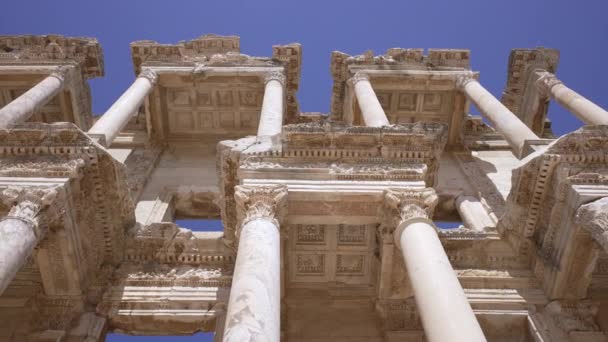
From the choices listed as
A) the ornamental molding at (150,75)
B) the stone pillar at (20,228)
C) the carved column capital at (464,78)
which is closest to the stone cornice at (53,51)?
the ornamental molding at (150,75)

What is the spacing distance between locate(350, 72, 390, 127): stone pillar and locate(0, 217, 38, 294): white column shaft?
8570 mm

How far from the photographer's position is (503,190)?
17.2m

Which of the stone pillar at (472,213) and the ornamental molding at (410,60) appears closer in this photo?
the stone pillar at (472,213)

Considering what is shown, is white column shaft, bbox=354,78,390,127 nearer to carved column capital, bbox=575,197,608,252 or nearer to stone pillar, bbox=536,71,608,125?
carved column capital, bbox=575,197,608,252

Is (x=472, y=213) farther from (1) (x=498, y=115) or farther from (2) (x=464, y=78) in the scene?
(2) (x=464, y=78)

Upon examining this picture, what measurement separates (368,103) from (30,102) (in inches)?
391

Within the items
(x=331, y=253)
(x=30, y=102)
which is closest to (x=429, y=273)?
(x=331, y=253)

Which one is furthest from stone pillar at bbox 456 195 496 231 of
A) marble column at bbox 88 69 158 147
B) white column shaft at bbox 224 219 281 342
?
→ marble column at bbox 88 69 158 147

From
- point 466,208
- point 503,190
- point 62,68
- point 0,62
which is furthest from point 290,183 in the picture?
point 0,62

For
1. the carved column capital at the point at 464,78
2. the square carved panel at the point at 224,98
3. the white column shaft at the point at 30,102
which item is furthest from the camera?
the square carved panel at the point at 224,98

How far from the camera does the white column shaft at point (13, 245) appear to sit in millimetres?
8484

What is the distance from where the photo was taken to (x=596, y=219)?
9.55 m

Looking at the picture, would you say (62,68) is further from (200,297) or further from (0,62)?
(200,297)

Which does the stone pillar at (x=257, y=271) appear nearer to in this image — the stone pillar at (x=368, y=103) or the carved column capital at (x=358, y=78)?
the stone pillar at (x=368, y=103)
